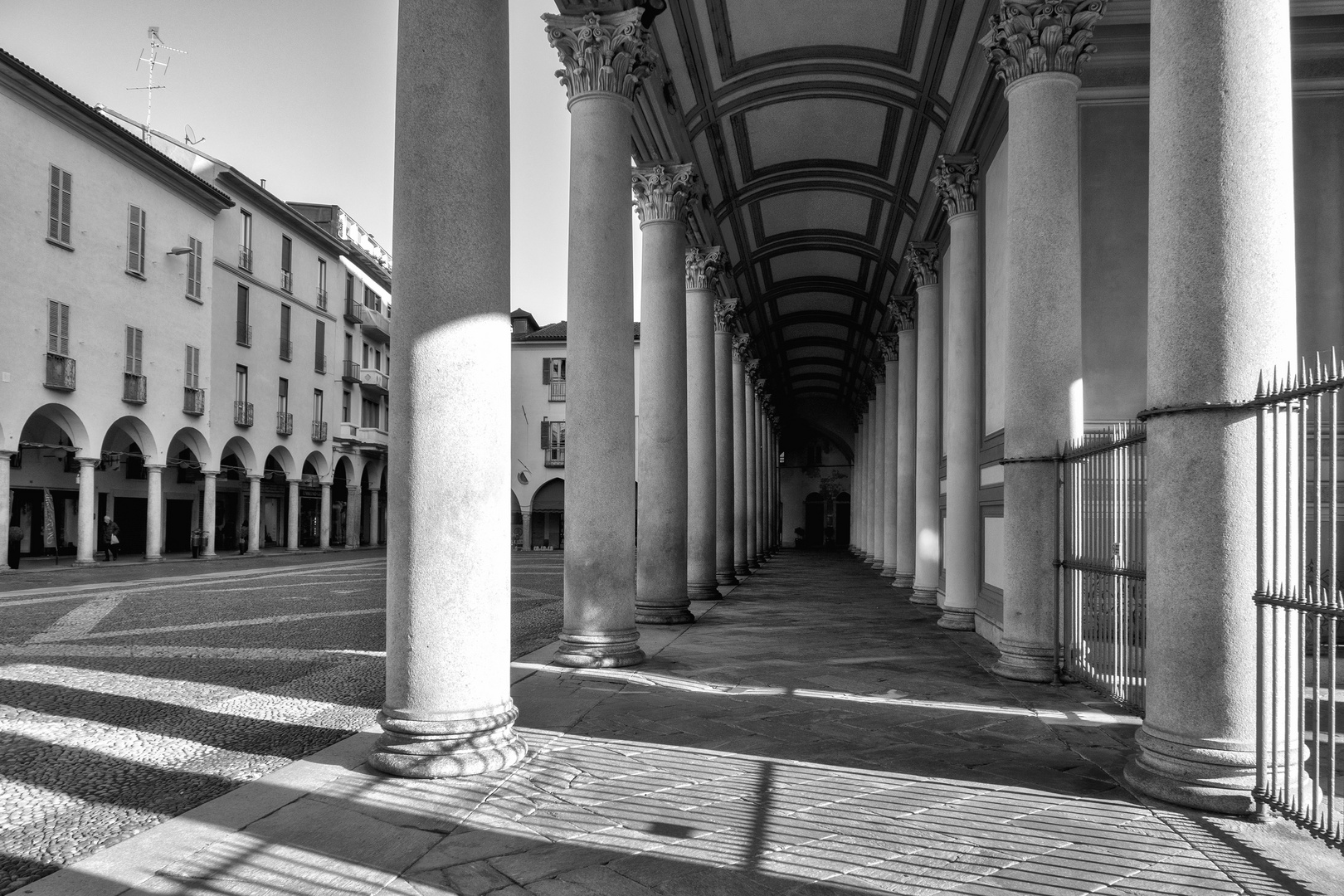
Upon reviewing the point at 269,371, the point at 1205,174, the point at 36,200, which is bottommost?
the point at 1205,174

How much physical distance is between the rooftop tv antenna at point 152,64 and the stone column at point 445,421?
31.8 m

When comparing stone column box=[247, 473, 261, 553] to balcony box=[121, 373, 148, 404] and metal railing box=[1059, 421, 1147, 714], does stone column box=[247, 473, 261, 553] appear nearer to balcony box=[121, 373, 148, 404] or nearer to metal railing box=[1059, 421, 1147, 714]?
balcony box=[121, 373, 148, 404]

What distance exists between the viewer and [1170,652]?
424cm

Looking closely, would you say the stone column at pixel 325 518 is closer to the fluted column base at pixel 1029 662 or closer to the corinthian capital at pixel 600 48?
the corinthian capital at pixel 600 48

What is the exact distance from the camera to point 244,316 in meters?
31.9

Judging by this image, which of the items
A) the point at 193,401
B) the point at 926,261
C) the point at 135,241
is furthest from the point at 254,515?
the point at 926,261

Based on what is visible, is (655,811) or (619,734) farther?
(619,734)

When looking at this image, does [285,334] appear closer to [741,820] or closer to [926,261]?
[926,261]

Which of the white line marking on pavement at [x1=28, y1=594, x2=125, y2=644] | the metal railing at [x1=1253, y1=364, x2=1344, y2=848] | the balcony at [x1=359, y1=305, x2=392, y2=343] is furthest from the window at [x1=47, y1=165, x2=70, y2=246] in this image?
the metal railing at [x1=1253, y1=364, x2=1344, y2=848]

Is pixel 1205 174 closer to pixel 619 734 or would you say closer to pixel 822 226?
pixel 619 734

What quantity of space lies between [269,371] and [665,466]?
27305 millimetres

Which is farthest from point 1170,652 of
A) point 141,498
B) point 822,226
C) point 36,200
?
point 141,498

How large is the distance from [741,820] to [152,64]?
36.0 metres

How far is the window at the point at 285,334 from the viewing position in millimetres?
34344
